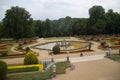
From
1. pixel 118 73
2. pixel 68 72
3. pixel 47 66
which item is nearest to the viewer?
pixel 118 73

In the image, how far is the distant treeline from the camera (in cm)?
5041

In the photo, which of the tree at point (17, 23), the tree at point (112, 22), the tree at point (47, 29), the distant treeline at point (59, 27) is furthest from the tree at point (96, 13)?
the tree at point (17, 23)

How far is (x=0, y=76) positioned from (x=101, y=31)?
144 feet

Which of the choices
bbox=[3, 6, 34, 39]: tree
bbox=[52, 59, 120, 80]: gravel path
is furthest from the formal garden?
bbox=[52, 59, 120, 80]: gravel path

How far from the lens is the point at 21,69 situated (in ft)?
56.5

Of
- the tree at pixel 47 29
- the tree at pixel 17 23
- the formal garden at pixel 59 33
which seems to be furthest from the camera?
the tree at pixel 47 29

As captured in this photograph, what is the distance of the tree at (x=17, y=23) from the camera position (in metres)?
50.1

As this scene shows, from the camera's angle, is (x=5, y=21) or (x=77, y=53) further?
(x=5, y=21)

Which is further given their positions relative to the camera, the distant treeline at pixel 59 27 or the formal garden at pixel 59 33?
the distant treeline at pixel 59 27

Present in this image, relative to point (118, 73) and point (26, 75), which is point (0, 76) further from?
point (118, 73)

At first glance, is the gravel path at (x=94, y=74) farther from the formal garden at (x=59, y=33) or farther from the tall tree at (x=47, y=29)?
the tall tree at (x=47, y=29)

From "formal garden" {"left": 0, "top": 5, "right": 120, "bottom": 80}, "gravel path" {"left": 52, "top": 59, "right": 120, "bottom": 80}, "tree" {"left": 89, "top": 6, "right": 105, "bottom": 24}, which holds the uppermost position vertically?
"tree" {"left": 89, "top": 6, "right": 105, "bottom": 24}

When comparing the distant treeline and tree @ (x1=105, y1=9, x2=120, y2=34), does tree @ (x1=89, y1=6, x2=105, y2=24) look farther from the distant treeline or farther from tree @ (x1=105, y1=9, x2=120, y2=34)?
tree @ (x1=105, y1=9, x2=120, y2=34)

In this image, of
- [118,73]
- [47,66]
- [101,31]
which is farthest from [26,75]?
[101,31]
